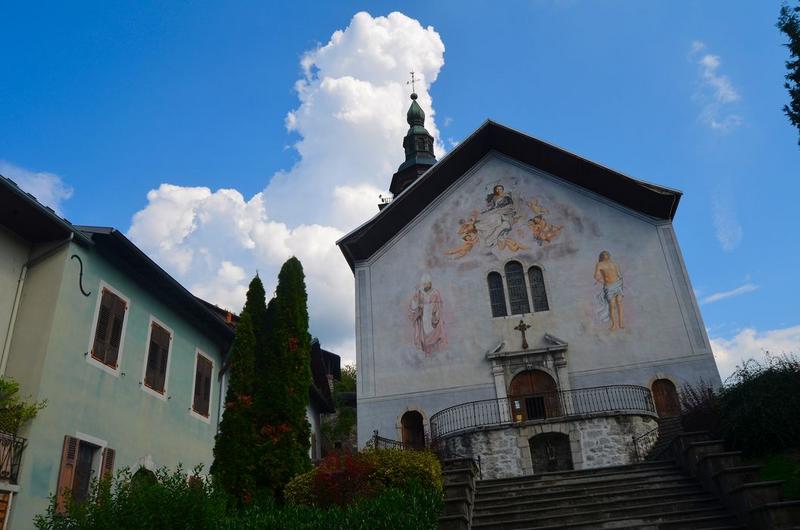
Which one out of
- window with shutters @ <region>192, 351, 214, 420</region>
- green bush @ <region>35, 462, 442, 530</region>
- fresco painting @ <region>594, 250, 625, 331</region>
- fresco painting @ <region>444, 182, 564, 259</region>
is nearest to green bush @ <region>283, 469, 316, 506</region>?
green bush @ <region>35, 462, 442, 530</region>

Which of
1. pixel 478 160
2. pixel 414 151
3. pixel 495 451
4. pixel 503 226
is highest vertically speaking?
pixel 414 151

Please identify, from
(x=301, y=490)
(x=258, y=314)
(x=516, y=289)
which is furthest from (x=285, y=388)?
(x=516, y=289)

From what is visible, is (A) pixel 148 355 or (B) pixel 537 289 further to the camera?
(B) pixel 537 289

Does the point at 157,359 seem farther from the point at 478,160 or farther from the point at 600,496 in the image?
the point at 478,160

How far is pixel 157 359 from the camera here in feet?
47.9

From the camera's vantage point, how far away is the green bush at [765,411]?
36.7ft

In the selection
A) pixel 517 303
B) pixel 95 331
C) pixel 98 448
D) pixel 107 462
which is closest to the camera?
pixel 98 448

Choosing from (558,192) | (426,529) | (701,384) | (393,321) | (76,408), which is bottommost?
(426,529)

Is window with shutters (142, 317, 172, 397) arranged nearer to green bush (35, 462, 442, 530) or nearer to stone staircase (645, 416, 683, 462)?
green bush (35, 462, 442, 530)

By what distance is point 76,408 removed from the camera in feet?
37.7

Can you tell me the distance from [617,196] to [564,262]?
3062 mm

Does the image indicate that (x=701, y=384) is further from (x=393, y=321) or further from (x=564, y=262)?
(x=393, y=321)

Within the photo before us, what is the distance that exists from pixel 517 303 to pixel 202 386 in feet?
34.6

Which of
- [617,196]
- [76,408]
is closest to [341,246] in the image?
[617,196]
